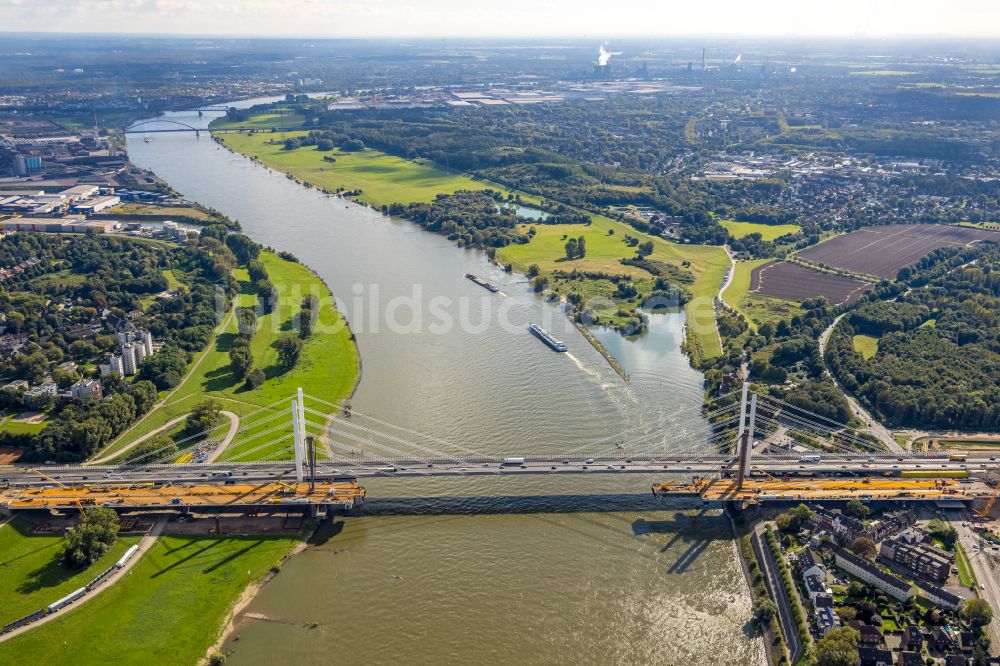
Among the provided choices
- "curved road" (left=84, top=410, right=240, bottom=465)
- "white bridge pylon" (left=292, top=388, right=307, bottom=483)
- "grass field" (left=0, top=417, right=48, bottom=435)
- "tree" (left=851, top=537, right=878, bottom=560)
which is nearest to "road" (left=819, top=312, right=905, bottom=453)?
"tree" (left=851, top=537, right=878, bottom=560)

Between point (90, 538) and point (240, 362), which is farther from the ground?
point (240, 362)

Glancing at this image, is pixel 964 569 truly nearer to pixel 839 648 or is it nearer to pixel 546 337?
pixel 839 648

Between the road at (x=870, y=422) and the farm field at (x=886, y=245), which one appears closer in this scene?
the road at (x=870, y=422)

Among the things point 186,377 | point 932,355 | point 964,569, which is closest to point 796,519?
point 964,569

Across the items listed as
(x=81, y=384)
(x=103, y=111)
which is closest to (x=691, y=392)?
(x=81, y=384)

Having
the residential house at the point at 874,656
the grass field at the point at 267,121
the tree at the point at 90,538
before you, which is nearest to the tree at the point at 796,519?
the residential house at the point at 874,656

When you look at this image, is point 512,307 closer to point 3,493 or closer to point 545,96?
point 3,493

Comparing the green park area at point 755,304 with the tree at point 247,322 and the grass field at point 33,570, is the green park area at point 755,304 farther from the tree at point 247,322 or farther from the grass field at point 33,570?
Answer: the grass field at point 33,570
